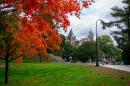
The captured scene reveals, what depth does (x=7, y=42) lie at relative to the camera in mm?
34688

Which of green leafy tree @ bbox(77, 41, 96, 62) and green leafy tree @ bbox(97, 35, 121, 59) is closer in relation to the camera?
green leafy tree @ bbox(77, 41, 96, 62)

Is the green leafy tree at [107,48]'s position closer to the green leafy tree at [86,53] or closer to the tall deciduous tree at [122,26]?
the green leafy tree at [86,53]

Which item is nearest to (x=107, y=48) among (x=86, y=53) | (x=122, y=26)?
(x=86, y=53)

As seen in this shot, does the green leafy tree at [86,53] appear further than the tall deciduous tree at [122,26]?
Yes

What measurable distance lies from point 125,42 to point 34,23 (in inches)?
2932

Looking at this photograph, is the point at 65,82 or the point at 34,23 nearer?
the point at 34,23

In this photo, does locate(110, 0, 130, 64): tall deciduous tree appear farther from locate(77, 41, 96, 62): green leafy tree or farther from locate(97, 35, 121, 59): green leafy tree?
locate(97, 35, 121, 59): green leafy tree

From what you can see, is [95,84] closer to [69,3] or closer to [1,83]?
[1,83]

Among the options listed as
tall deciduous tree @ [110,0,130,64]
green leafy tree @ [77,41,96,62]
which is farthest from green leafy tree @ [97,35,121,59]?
tall deciduous tree @ [110,0,130,64]

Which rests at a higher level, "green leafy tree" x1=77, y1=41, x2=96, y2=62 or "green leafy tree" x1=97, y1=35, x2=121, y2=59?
"green leafy tree" x1=97, y1=35, x2=121, y2=59

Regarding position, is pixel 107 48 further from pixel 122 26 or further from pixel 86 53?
pixel 122 26

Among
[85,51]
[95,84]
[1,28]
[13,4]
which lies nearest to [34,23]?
[13,4]

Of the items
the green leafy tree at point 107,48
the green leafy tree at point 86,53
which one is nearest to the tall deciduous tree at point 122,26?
the green leafy tree at point 86,53

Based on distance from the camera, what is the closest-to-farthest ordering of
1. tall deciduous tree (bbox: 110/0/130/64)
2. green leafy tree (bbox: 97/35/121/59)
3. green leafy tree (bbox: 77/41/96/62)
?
tall deciduous tree (bbox: 110/0/130/64) < green leafy tree (bbox: 77/41/96/62) < green leafy tree (bbox: 97/35/121/59)
